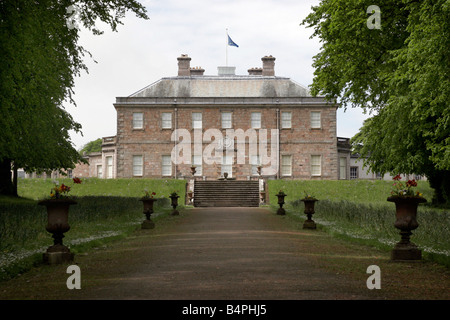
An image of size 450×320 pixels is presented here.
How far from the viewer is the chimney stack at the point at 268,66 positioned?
4909cm

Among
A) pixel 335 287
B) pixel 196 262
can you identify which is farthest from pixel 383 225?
pixel 335 287

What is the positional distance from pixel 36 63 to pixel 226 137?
31.1 m

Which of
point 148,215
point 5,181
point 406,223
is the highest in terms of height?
point 5,181

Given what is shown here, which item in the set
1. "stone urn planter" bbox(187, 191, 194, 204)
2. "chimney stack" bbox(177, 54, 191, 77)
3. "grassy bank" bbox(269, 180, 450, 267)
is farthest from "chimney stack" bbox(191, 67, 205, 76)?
"grassy bank" bbox(269, 180, 450, 267)

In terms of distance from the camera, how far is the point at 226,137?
4516cm

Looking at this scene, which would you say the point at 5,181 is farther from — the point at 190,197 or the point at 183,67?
the point at 183,67

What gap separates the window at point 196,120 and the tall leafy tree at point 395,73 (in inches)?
900

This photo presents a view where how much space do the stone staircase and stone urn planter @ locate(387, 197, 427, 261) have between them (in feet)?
74.5

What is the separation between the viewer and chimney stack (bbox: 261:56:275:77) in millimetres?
49094

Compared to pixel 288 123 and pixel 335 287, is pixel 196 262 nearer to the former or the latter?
pixel 335 287

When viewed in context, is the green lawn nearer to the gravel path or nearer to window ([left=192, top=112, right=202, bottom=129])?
the gravel path

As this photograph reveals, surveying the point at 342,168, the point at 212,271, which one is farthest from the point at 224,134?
the point at 212,271

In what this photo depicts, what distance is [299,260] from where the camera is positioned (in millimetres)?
9594

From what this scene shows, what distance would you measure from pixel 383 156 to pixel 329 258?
13.2 meters
